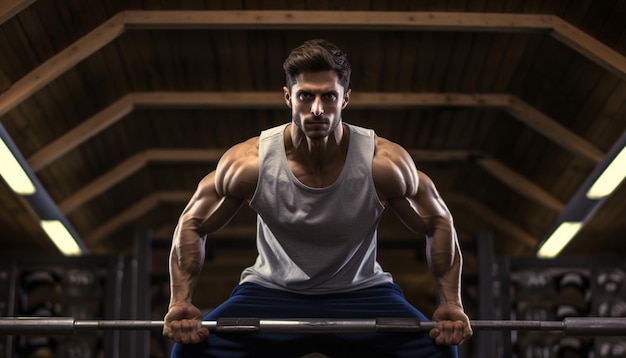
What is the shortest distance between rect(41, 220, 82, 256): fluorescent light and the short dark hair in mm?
5486

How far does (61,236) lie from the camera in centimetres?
974

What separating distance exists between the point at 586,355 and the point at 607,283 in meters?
0.54

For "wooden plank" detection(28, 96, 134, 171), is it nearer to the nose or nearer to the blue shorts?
the blue shorts

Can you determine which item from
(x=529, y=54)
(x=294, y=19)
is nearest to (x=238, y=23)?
(x=294, y=19)

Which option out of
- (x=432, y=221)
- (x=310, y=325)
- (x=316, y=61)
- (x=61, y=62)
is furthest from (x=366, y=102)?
(x=310, y=325)

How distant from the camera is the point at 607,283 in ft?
28.5

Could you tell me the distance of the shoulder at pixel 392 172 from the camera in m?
4.33

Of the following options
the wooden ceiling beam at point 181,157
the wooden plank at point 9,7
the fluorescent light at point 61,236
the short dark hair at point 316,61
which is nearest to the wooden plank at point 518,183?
the wooden ceiling beam at point 181,157

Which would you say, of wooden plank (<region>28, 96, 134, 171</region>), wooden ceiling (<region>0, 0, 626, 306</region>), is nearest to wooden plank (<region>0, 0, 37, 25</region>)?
wooden ceiling (<region>0, 0, 626, 306</region>)

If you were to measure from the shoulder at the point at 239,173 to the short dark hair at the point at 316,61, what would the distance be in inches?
12.0

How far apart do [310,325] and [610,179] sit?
4.71 metres

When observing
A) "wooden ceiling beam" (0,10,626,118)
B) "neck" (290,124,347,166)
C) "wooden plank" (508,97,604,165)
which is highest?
"wooden ceiling beam" (0,10,626,118)

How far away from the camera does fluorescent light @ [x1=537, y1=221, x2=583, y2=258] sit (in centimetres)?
948

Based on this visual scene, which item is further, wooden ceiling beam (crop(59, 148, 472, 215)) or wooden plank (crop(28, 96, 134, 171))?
wooden ceiling beam (crop(59, 148, 472, 215))
